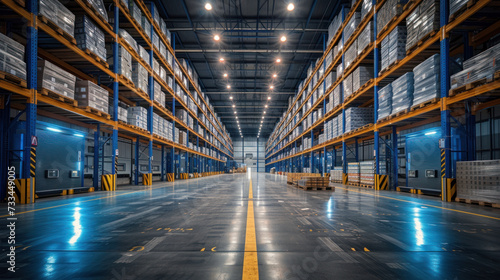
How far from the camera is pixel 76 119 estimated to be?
10.4 meters

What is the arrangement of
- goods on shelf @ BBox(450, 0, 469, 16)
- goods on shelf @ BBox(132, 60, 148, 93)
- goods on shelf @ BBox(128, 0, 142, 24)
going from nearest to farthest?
goods on shelf @ BBox(450, 0, 469, 16), goods on shelf @ BBox(128, 0, 142, 24), goods on shelf @ BBox(132, 60, 148, 93)

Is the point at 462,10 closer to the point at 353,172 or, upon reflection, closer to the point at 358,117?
the point at 358,117

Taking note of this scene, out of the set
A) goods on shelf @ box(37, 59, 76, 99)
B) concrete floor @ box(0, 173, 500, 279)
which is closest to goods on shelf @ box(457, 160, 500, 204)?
concrete floor @ box(0, 173, 500, 279)

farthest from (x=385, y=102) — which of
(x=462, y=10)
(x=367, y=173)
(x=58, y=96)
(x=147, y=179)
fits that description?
(x=147, y=179)

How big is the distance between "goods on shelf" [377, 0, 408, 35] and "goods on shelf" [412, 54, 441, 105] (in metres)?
2.60

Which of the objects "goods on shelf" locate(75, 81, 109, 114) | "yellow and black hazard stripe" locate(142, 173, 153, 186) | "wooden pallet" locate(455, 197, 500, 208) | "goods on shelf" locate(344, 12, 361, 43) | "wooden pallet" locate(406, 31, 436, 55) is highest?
"goods on shelf" locate(344, 12, 361, 43)

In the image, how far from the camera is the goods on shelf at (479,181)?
20.1 feet

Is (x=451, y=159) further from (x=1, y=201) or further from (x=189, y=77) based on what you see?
(x=189, y=77)

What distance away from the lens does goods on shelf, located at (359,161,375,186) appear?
1262 cm

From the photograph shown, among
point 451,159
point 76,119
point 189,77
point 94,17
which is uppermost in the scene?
point 189,77

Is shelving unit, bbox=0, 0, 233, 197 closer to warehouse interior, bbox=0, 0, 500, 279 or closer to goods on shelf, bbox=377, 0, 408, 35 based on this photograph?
warehouse interior, bbox=0, 0, 500, 279

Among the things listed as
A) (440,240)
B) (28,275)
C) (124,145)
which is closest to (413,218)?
(440,240)

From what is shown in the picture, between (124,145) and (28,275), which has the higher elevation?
(124,145)

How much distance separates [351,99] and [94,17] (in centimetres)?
1177
